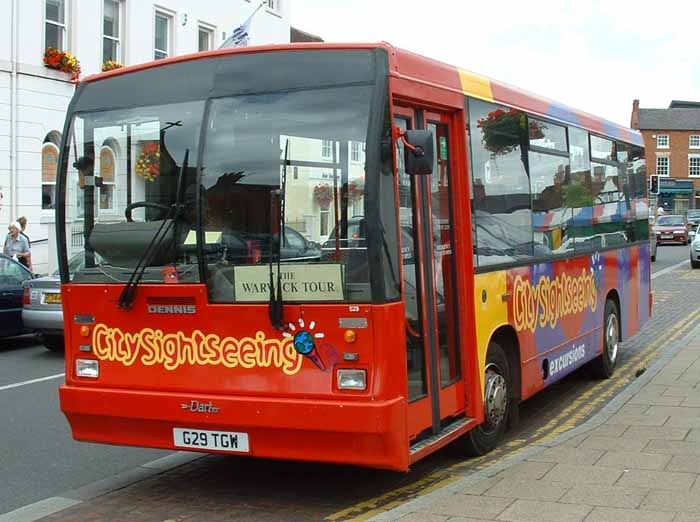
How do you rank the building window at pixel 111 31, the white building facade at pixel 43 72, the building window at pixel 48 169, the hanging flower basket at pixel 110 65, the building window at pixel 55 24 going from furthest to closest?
1. the building window at pixel 111 31
2. the hanging flower basket at pixel 110 65
3. the building window at pixel 55 24
4. the building window at pixel 48 169
5. the white building facade at pixel 43 72

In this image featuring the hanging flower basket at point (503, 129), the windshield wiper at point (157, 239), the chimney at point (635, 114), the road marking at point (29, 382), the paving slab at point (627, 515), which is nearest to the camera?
the paving slab at point (627, 515)

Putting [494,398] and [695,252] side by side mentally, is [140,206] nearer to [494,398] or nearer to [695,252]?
[494,398]

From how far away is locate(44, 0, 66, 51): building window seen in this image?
2408cm

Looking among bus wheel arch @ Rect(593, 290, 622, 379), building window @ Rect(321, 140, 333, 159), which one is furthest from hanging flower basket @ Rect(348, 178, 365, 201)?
bus wheel arch @ Rect(593, 290, 622, 379)

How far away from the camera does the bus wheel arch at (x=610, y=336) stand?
11.1 meters

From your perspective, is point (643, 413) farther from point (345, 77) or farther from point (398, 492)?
point (345, 77)

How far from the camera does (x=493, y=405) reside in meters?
7.44

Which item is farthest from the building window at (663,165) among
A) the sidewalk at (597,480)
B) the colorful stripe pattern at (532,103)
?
the sidewalk at (597,480)

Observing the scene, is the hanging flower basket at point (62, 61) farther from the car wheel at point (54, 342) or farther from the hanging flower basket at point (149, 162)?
the hanging flower basket at point (149, 162)

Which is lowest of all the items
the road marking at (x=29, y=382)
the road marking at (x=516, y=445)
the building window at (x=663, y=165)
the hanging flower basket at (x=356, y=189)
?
the road marking at (x=516, y=445)

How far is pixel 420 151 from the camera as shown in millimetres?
5852

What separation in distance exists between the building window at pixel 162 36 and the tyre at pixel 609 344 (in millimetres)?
20102

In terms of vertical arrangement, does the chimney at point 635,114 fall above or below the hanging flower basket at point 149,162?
above

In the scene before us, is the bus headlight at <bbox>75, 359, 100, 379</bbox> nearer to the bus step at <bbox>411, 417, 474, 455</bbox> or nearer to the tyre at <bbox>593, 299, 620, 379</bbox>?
the bus step at <bbox>411, 417, 474, 455</bbox>
